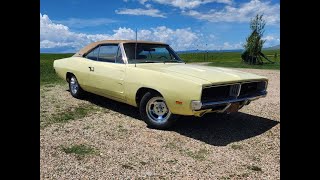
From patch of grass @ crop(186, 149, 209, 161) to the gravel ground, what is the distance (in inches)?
0.5

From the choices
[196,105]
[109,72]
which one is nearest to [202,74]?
[196,105]

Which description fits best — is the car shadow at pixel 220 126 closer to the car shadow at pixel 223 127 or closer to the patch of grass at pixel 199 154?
the car shadow at pixel 223 127

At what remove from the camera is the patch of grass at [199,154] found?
13.4 ft

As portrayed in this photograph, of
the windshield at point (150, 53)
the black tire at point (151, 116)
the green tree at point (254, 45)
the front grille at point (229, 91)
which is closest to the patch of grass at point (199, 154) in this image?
the front grille at point (229, 91)

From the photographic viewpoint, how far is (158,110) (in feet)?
17.1

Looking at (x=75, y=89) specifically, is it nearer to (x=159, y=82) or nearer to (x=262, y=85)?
(x=159, y=82)

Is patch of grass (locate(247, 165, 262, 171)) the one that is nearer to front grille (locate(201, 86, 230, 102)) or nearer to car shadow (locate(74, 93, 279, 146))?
car shadow (locate(74, 93, 279, 146))

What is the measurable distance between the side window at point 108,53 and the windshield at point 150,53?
27 centimetres

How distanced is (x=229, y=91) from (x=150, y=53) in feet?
6.29

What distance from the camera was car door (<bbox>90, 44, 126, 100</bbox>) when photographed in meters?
5.73

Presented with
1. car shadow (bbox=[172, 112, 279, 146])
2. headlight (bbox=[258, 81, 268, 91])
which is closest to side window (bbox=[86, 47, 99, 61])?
car shadow (bbox=[172, 112, 279, 146])
